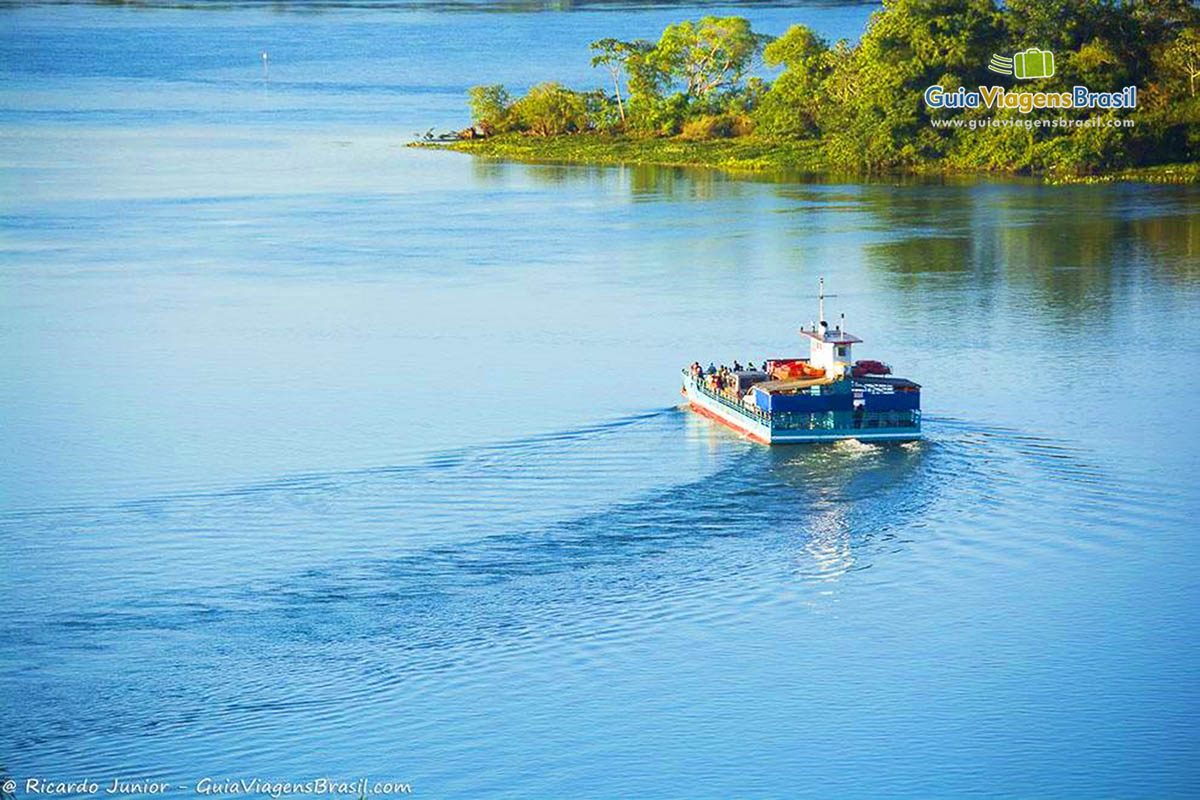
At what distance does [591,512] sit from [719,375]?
5463 millimetres

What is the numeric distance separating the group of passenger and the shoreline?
80.2ft

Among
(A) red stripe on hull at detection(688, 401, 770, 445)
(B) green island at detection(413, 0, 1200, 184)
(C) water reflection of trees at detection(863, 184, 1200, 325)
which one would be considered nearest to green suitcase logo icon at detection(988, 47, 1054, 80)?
(B) green island at detection(413, 0, 1200, 184)

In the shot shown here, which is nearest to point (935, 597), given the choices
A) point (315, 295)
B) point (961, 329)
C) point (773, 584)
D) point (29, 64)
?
point (773, 584)

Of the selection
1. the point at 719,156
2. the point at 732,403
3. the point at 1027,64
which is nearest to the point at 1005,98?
the point at 1027,64

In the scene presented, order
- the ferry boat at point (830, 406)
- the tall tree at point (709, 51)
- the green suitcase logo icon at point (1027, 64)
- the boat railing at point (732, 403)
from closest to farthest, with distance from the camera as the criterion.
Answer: the ferry boat at point (830, 406) → the boat railing at point (732, 403) → the green suitcase logo icon at point (1027, 64) → the tall tree at point (709, 51)

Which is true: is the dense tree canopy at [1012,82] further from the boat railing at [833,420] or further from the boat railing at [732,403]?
the boat railing at [833,420]

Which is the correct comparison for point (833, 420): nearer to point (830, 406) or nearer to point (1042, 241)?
point (830, 406)

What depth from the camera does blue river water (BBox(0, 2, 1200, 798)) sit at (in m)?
16.9

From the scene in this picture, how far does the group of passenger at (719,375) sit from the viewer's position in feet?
87.8

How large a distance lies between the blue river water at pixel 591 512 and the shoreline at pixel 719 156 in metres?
6.00

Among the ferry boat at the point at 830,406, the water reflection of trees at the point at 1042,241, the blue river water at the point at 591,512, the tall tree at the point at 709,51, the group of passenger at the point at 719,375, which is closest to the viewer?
the blue river water at the point at 591,512

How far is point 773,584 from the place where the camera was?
20.4 m

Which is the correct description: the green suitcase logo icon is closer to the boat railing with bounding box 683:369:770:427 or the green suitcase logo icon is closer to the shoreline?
the shoreline

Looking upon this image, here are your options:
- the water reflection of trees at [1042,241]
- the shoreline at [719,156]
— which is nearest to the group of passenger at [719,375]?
A: the water reflection of trees at [1042,241]
